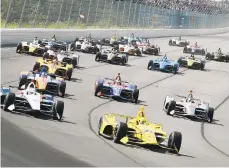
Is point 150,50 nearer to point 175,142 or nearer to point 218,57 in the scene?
point 218,57

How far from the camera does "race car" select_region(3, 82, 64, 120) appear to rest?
15391mm

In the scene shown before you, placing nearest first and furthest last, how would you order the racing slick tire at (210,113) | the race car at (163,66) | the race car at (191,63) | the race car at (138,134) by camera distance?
the race car at (138,134)
the racing slick tire at (210,113)
the race car at (163,66)
the race car at (191,63)

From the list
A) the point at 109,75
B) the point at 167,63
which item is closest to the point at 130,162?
the point at 109,75

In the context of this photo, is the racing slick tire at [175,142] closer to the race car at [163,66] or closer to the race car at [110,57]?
the race car at [163,66]

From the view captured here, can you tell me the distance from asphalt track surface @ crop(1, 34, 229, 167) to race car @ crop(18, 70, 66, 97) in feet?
1.96

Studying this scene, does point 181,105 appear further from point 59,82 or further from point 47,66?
point 47,66

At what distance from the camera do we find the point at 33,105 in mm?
15578

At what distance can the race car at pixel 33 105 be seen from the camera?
15.4 metres

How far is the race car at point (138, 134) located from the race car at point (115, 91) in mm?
Answer: 5630

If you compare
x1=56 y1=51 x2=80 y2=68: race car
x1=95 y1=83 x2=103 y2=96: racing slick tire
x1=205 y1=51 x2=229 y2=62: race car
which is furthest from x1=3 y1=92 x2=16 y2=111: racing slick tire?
x1=205 y1=51 x2=229 y2=62: race car

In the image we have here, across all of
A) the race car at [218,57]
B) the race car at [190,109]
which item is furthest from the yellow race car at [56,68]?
the race car at [218,57]

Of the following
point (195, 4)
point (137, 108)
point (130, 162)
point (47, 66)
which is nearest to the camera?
point (130, 162)

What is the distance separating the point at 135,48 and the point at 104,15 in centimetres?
1529

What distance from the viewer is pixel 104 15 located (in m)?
55.6
